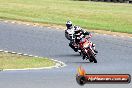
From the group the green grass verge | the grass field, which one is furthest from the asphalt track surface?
the grass field

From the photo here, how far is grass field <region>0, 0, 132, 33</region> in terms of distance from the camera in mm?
37153

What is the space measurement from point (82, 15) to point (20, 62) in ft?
83.6

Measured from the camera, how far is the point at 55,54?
76.7 feet

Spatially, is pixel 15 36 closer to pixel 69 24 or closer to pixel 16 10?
pixel 69 24

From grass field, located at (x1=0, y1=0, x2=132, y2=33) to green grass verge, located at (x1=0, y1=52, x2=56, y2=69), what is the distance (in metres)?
13.2

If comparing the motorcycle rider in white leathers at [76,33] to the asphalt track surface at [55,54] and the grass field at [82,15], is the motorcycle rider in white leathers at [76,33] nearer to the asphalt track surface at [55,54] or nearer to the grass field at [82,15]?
the asphalt track surface at [55,54]

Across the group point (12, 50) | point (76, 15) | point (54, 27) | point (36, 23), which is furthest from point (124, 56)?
→ point (76, 15)

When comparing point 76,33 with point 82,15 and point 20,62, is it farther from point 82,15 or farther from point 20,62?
point 82,15

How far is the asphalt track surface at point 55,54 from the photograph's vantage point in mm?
13234

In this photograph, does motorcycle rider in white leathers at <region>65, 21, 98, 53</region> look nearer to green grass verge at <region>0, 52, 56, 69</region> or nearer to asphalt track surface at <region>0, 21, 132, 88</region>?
asphalt track surface at <region>0, 21, 132, 88</region>

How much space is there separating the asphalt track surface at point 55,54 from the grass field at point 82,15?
4681mm

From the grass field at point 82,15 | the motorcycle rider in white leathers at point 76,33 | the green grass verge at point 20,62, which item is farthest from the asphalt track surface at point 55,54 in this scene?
the grass field at point 82,15

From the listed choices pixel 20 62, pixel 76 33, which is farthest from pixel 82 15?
pixel 20 62

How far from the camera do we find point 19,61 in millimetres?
19469
